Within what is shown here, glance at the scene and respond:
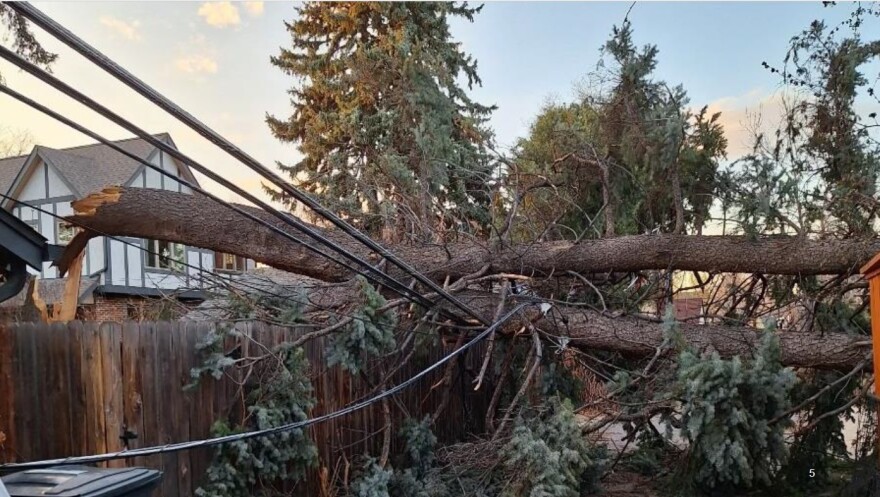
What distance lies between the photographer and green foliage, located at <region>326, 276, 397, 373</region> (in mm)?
4312

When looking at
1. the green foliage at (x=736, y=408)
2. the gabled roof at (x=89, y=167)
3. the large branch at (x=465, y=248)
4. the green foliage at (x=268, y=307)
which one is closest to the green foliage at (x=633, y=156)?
the large branch at (x=465, y=248)

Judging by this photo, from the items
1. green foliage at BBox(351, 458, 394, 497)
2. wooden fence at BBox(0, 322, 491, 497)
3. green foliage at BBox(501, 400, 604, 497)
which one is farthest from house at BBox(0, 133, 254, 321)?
green foliage at BBox(501, 400, 604, 497)

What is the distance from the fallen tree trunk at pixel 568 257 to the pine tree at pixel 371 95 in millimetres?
5013

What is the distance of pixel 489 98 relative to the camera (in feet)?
49.8

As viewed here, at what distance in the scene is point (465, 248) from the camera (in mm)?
6133

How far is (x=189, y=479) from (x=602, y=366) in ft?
12.1

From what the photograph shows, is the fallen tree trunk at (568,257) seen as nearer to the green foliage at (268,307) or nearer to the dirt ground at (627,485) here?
the green foliage at (268,307)

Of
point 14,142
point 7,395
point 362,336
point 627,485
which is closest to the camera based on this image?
point 7,395

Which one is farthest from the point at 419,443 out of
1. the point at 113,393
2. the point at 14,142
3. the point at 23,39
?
the point at 14,142

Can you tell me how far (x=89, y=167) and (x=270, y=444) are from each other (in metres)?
14.7

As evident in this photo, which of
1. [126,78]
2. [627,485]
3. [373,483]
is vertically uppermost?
[126,78]

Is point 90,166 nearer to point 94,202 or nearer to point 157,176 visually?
point 157,176

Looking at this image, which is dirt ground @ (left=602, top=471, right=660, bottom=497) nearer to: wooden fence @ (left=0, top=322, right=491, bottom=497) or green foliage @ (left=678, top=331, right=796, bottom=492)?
green foliage @ (left=678, top=331, right=796, bottom=492)

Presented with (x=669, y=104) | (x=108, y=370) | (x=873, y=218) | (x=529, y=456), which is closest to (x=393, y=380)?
(x=529, y=456)
